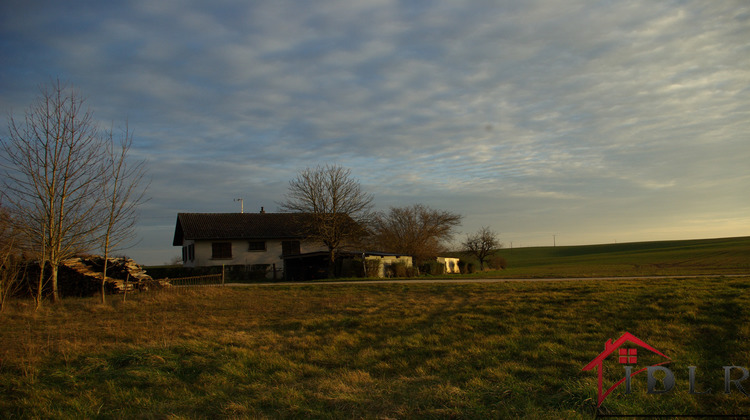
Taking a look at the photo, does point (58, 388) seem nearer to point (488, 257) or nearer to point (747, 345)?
point (747, 345)

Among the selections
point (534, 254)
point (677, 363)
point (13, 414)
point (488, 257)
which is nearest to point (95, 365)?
point (13, 414)

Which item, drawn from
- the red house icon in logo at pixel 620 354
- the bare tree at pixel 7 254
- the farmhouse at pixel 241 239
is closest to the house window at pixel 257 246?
the farmhouse at pixel 241 239

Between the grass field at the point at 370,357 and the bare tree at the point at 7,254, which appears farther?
the bare tree at the point at 7,254

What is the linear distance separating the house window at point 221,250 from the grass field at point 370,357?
23.4 meters

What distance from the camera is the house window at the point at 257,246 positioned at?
38.2 metres

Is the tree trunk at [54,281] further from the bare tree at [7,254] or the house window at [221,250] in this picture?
the house window at [221,250]

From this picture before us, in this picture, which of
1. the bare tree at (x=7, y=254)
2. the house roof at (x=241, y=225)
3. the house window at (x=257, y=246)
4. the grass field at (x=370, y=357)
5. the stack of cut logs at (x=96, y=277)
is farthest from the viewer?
the house window at (x=257, y=246)

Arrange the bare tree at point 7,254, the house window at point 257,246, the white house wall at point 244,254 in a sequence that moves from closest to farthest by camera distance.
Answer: the bare tree at point 7,254
the white house wall at point 244,254
the house window at point 257,246

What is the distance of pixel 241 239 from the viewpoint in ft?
124

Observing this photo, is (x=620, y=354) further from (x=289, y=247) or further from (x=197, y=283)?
(x=289, y=247)

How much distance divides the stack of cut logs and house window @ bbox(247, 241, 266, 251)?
15.5 meters

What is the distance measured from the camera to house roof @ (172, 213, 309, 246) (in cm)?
3747

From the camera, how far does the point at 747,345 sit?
741 cm

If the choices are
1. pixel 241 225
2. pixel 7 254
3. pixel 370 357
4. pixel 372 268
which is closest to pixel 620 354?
pixel 370 357
